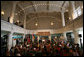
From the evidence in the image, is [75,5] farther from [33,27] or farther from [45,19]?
[33,27]

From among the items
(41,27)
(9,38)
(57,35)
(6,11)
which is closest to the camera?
(9,38)

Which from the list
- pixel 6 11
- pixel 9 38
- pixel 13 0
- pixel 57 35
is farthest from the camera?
pixel 57 35

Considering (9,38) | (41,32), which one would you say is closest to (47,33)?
(41,32)

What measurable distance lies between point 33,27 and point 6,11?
8.01 metres

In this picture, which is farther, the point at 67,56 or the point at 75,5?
the point at 75,5

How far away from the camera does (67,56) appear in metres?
4.47

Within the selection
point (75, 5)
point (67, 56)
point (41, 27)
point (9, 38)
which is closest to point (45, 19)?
point (41, 27)

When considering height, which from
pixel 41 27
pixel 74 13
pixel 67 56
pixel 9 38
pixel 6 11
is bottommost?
pixel 67 56

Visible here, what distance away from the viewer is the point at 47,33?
1542 cm

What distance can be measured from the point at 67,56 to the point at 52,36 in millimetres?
11393

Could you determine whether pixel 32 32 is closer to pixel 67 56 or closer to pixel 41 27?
pixel 41 27

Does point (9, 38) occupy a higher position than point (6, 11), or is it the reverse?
point (6, 11)

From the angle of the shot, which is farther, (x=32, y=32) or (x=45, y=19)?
(x=45, y=19)

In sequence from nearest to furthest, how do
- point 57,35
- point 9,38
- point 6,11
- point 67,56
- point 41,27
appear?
point 67,56 → point 9,38 → point 6,11 → point 57,35 → point 41,27
